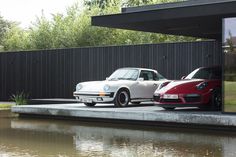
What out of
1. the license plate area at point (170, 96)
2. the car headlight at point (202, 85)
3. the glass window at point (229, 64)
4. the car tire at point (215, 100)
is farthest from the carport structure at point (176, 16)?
the license plate area at point (170, 96)

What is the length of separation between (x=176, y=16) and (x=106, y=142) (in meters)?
4.58

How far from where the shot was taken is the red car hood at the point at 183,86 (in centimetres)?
1490

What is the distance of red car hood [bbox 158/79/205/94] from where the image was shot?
14.9m

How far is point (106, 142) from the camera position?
11312 mm

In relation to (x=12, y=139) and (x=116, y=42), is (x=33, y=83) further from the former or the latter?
(x=12, y=139)

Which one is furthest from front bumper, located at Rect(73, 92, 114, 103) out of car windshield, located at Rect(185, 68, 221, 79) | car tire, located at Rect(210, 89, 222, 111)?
car tire, located at Rect(210, 89, 222, 111)

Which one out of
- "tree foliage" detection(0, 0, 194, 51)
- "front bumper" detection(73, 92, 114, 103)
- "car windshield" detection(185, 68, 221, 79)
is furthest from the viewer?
"tree foliage" detection(0, 0, 194, 51)

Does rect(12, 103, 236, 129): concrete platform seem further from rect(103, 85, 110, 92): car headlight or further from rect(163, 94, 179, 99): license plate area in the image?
rect(103, 85, 110, 92): car headlight

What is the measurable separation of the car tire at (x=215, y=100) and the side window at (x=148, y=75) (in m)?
3.53

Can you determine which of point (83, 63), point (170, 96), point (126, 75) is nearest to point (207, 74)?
point (170, 96)

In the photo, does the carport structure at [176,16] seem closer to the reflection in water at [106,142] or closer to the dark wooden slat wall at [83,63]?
the dark wooden slat wall at [83,63]

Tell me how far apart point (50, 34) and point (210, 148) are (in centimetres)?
2757

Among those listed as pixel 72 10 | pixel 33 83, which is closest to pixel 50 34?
pixel 72 10

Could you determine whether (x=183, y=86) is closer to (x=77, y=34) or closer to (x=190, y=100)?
(x=190, y=100)
